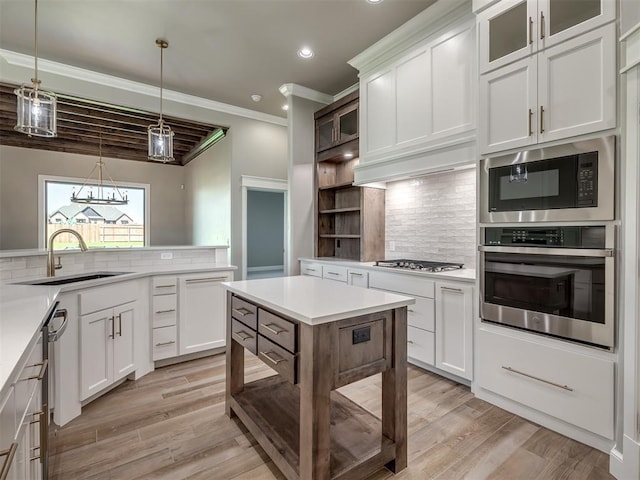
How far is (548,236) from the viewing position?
2.03 metres

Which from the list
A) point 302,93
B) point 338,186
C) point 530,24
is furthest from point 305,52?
point 530,24

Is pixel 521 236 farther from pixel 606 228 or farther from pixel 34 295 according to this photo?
pixel 34 295

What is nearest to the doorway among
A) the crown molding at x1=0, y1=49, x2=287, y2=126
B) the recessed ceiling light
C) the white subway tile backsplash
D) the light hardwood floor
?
the crown molding at x1=0, y1=49, x2=287, y2=126

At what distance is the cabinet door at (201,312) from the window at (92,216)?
4348 millimetres

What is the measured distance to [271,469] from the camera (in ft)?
5.56

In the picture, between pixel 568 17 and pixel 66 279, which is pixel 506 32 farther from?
pixel 66 279

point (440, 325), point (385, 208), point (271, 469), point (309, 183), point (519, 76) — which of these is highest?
point (519, 76)

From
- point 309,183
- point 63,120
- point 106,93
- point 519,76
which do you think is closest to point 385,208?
point 309,183

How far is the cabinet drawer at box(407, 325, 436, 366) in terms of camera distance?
108 inches

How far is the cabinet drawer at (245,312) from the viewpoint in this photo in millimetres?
1831

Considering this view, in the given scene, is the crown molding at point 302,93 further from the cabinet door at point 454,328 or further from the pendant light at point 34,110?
the cabinet door at point 454,328

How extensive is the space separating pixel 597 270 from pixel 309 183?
3.23m

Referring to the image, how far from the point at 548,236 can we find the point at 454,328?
98 centimetres

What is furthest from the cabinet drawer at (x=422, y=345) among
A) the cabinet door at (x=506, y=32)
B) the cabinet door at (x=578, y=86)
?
the cabinet door at (x=506, y=32)
